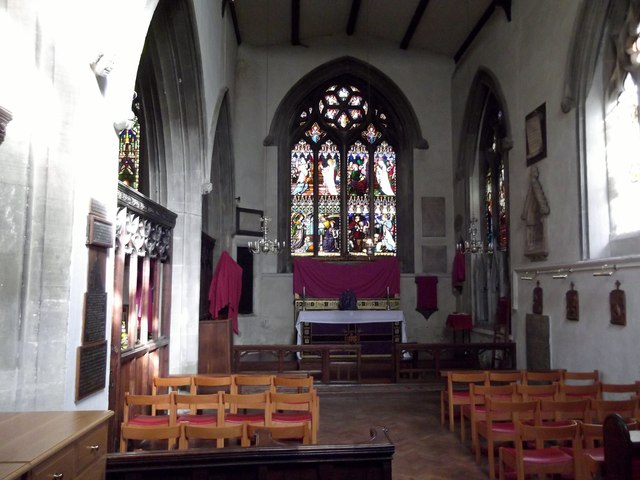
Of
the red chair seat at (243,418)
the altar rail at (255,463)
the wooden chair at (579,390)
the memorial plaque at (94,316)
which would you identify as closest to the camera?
the altar rail at (255,463)

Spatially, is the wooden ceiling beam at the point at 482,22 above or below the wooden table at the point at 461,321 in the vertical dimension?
above

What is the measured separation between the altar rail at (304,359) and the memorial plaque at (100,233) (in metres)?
4.56

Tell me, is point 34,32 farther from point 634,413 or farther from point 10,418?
point 634,413

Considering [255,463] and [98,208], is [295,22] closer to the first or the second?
[98,208]

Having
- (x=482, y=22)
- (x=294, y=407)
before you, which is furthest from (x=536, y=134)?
(x=294, y=407)

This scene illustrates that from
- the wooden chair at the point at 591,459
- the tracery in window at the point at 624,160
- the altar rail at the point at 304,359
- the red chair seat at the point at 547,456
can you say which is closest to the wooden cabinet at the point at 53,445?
the wooden chair at the point at 591,459

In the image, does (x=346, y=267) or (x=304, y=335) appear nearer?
(x=304, y=335)

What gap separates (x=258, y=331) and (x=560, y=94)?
7.92m

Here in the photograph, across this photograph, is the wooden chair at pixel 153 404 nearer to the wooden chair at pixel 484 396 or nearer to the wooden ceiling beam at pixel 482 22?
the wooden chair at pixel 484 396

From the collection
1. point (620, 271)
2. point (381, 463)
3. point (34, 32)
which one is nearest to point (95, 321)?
point (34, 32)

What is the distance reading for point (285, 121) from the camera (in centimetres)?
1344

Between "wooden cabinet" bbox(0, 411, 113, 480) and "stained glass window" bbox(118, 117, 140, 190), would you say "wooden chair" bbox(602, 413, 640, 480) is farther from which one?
"stained glass window" bbox(118, 117, 140, 190)

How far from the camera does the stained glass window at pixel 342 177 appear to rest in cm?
1370

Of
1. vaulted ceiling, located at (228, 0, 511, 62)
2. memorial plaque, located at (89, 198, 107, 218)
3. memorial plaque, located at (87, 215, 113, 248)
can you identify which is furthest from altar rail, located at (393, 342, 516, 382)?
vaulted ceiling, located at (228, 0, 511, 62)
